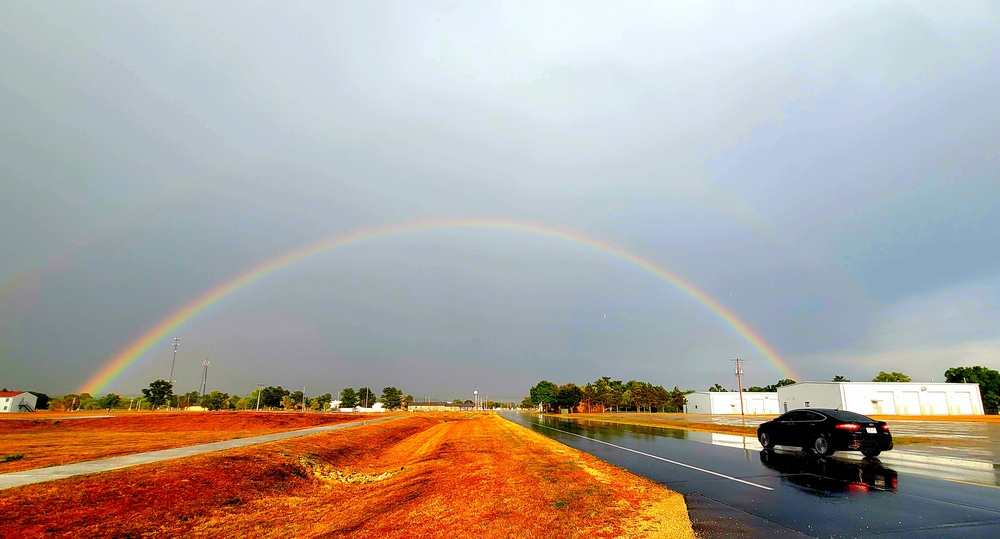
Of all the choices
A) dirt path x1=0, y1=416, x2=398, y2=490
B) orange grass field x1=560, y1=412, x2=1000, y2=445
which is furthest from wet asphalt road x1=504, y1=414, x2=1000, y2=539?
dirt path x1=0, y1=416, x2=398, y2=490

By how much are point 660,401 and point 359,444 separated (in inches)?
5426

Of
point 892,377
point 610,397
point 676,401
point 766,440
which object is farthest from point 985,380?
point 766,440

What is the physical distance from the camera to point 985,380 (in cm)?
10506

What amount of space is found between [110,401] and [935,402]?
7541 inches

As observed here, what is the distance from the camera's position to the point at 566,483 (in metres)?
11.6

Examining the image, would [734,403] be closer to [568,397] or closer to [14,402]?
[568,397]

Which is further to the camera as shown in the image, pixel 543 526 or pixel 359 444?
pixel 359 444

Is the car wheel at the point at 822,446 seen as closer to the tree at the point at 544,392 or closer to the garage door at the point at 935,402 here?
the garage door at the point at 935,402

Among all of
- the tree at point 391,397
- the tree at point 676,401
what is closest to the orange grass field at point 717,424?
the tree at point 676,401

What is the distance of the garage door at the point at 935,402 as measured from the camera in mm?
82562

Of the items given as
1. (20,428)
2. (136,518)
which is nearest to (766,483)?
(136,518)

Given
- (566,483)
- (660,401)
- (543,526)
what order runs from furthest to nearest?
(660,401) → (566,483) → (543,526)

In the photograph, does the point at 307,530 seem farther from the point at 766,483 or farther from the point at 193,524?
the point at 766,483

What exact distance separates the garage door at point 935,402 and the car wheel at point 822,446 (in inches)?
3653
